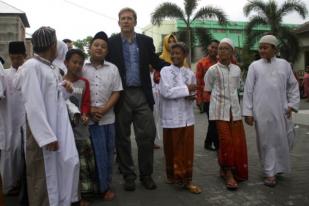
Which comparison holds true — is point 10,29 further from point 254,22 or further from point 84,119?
point 254,22

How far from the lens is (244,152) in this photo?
5.80 m

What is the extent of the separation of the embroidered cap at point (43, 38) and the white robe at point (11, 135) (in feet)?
4.50

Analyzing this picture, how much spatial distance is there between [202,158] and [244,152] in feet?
5.59

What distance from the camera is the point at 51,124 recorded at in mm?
3939

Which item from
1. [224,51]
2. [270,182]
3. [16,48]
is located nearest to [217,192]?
[270,182]

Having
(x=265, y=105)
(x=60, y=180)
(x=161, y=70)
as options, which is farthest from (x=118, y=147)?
(x=265, y=105)

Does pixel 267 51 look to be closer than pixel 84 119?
No

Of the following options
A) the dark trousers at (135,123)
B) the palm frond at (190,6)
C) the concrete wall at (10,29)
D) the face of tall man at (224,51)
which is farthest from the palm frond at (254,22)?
the dark trousers at (135,123)

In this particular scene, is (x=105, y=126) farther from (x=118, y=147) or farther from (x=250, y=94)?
(x=250, y=94)

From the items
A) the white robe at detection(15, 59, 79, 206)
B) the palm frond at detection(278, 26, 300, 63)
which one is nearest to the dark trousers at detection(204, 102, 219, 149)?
the white robe at detection(15, 59, 79, 206)

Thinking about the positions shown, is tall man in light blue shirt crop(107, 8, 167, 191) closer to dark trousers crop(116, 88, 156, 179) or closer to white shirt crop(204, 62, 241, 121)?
dark trousers crop(116, 88, 156, 179)

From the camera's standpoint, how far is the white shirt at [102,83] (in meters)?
5.15

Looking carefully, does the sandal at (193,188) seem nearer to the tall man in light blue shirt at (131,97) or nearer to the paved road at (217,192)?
the paved road at (217,192)

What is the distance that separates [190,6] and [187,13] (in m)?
0.43
